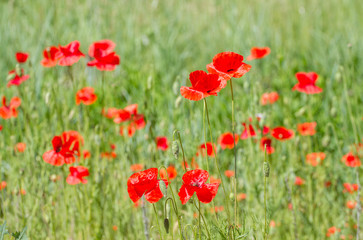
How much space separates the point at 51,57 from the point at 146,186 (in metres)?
0.90

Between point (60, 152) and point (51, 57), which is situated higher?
point (51, 57)

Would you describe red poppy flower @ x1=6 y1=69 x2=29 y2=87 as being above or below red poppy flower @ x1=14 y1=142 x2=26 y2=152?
above

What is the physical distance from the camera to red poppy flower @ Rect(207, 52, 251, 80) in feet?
3.74

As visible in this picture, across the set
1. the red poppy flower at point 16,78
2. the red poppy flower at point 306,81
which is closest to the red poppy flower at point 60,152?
the red poppy flower at point 16,78

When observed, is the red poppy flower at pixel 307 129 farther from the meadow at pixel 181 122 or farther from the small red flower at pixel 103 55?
the small red flower at pixel 103 55

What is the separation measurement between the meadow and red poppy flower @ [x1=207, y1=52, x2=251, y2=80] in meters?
0.13

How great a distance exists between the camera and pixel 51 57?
177cm

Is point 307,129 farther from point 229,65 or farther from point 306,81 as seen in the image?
point 229,65

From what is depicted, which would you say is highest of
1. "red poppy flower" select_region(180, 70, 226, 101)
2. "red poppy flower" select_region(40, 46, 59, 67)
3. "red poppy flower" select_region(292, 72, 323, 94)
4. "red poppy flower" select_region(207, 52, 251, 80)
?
"red poppy flower" select_region(40, 46, 59, 67)

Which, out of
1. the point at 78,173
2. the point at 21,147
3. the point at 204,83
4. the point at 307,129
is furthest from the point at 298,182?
the point at 21,147

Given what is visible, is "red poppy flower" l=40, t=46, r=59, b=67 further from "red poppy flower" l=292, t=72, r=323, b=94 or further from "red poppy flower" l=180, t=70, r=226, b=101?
"red poppy flower" l=292, t=72, r=323, b=94

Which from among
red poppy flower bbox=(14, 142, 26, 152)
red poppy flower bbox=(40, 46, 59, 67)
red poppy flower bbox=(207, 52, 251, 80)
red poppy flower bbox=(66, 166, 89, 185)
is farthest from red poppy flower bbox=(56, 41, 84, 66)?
red poppy flower bbox=(207, 52, 251, 80)

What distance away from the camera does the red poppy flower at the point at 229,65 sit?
1.14 m

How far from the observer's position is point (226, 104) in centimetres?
304
